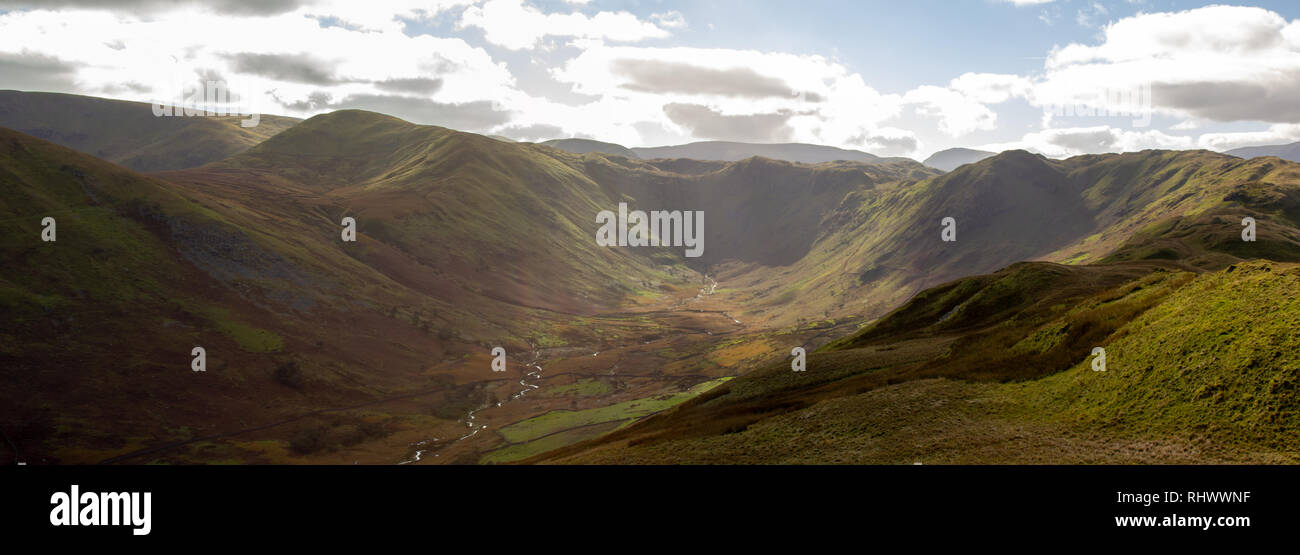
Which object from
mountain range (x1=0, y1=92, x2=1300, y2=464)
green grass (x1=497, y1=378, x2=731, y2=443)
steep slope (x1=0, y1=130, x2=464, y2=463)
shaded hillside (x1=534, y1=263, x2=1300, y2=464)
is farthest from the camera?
green grass (x1=497, y1=378, x2=731, y2=443)

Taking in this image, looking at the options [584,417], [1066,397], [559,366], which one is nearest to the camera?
[1066,397]

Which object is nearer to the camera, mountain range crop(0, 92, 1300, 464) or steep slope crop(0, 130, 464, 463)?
mountain range crop(0, 92, 1300, 464)

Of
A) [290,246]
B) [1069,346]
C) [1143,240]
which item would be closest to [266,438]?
[290,246]

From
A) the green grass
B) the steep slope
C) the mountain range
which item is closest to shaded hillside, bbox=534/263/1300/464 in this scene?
the mountain range

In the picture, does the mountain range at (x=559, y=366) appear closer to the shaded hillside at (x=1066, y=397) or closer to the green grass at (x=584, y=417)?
the shaded hillside at (x=1066, y=397)

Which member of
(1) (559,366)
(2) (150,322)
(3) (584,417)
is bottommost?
(3) (584,417)

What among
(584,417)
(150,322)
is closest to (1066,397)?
(584,417)

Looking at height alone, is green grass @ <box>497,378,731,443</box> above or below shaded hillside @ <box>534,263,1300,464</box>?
below

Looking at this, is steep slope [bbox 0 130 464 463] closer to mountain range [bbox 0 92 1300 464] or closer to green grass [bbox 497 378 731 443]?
mountain range [bbox 0 92 1300 464]

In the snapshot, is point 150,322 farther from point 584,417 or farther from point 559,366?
point 559,366

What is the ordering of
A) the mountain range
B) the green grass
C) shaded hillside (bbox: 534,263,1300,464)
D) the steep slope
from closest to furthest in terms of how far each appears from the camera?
shaded hillside (bbox: 534,263,1300,464) → the mountain range → the steep slope → the green grass
